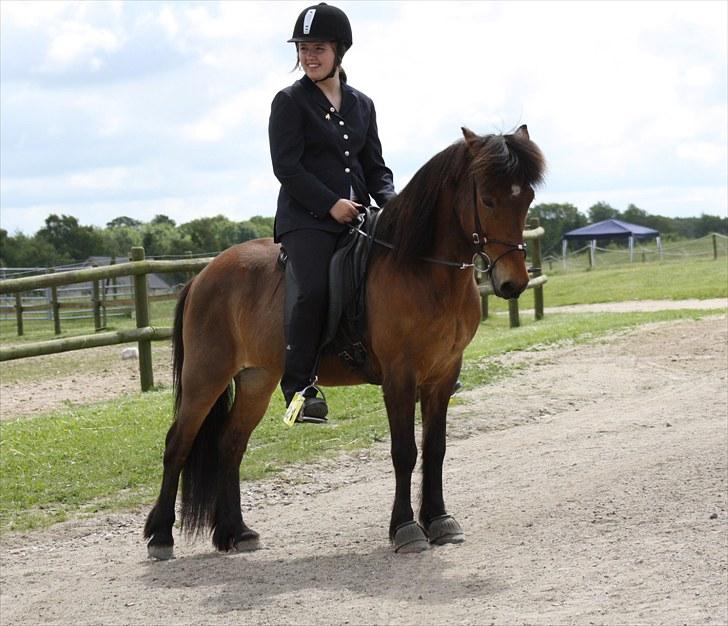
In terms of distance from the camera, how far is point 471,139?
19.5 ft

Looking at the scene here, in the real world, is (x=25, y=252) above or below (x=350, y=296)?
above

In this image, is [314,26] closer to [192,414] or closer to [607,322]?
[192,414]

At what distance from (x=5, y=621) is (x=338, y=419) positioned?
208 inches

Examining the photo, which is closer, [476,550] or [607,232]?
[476,550]

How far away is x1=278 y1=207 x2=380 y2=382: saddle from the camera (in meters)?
6.37

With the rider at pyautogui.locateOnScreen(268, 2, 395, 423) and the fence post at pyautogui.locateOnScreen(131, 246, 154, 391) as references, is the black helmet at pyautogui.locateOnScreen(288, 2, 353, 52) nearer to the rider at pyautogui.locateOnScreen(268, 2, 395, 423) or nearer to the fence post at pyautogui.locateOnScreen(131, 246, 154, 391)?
the rider at pyautogui.locateOnScreen(268, 2, 395, 423)

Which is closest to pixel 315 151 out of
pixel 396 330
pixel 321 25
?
pixel 321 25

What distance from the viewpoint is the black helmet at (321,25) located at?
636 cm

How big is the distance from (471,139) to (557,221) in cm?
5821

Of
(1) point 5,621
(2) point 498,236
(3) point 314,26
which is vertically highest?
(3) point 314,26

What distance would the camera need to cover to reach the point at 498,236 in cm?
579

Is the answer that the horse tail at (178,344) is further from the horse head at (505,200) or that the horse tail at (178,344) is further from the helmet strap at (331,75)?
the horse head at (505,200)

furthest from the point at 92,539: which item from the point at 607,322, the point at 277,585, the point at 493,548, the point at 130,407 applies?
the point at 607,322

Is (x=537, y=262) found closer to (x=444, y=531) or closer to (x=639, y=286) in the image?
(x=639, y=286)
